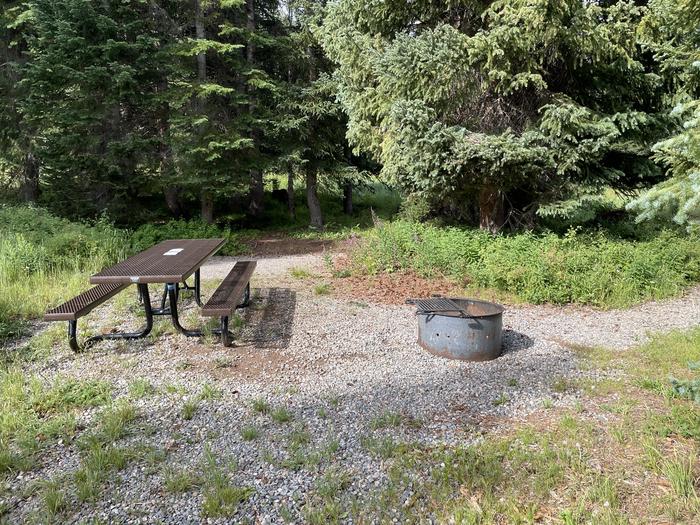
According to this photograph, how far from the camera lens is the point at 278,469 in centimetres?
262

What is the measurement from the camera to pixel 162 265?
4.57 metres

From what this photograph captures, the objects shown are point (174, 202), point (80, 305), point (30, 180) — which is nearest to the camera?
point (80, 305)

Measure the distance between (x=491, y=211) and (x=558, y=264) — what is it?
2383mm

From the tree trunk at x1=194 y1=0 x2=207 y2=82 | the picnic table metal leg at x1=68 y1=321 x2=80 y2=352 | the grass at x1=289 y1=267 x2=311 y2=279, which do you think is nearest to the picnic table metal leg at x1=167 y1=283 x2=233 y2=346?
the picnic table metal leg at x1=68 y1=321 x2=80 y2=352

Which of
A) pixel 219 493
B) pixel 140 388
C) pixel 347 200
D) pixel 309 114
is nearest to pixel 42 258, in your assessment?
pixel 140 388

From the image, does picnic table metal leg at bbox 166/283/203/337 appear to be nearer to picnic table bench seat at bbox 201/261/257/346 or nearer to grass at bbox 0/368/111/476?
picnic table bench seat at bbox 201/261/257/346

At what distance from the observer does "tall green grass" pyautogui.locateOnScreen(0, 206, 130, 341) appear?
18.2 ft

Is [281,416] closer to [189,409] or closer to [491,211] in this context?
[189,409]

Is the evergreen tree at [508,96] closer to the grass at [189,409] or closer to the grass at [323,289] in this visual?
the grass at [323,289]

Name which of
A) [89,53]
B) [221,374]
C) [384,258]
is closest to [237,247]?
[384,258]

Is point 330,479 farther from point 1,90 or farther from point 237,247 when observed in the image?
point 1,90

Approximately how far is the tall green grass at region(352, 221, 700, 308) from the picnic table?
3159 mm

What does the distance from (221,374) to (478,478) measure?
2.35 meters

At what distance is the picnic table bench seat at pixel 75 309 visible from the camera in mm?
3949
